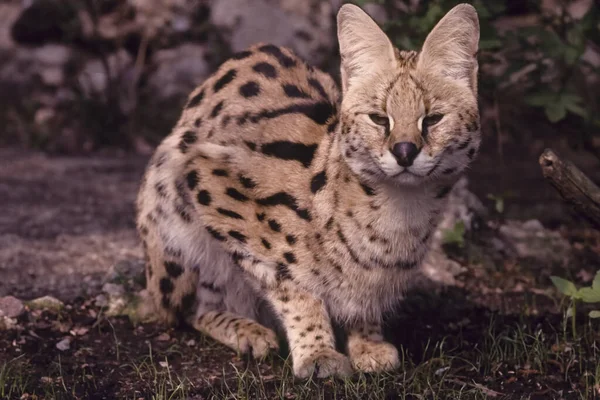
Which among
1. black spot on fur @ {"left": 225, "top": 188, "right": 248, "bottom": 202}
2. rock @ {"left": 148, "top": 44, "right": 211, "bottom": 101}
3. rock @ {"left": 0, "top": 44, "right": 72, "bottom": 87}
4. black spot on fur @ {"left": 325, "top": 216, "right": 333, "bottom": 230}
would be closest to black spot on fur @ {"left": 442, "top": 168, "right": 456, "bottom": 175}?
black spot on fur @ {"left": 325, "top": 216, "right": 333, "bottom": 230}

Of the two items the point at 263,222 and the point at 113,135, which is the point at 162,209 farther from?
the point at 113,135

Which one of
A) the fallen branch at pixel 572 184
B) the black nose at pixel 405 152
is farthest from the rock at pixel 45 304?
the fallen branch at pixel 572 184

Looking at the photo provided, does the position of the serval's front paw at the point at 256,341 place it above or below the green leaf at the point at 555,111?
below

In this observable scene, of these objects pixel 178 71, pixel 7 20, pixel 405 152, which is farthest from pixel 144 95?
pixel 405 152

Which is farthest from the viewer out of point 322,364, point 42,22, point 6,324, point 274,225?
point 42,22

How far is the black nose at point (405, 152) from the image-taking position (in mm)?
3543

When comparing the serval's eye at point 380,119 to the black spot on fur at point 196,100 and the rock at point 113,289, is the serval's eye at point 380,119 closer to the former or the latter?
the black spot on fur at point 196,100

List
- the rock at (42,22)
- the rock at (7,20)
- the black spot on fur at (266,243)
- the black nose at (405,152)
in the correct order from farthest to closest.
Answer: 1. the rock at (7,20)
2. the rock at (42,22)
3. the black spot on fur at (266,243)
4. the black nose at (405,152)

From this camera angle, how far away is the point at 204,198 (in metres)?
4.49

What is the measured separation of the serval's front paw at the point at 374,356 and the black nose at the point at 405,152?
1.00 metres

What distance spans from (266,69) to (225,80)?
0.21 m

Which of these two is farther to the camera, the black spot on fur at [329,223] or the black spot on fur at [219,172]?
the black spot on fur at [219,172]

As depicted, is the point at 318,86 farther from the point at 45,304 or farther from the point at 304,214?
the point at 45,304

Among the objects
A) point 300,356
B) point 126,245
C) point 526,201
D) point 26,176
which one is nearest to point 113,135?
point 26,176
